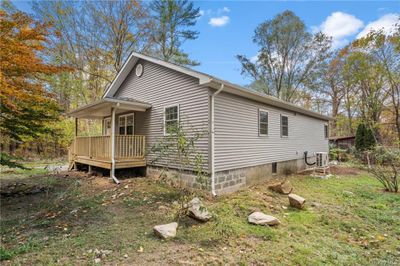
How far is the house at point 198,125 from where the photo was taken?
22.7 ft

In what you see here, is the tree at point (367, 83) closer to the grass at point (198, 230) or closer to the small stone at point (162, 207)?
the grass at point (198, 230)

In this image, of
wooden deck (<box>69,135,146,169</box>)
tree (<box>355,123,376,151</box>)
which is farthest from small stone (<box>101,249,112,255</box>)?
tree (<box>355,123,376,151</box>)

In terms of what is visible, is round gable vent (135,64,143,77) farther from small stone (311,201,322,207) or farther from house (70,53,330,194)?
small stone (311,201,322,207)

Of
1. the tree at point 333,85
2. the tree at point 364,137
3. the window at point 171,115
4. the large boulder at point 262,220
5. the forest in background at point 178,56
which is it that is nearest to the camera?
the large boulder at point 262,220

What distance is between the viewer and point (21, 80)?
7.02 metres

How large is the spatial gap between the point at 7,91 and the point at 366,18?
20963 millimetres

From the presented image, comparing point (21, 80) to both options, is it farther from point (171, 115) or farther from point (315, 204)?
point (315, 204)

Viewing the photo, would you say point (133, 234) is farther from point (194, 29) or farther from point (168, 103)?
point (194, 29)

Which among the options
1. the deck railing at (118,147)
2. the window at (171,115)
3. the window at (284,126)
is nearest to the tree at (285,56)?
the window at (284,126)

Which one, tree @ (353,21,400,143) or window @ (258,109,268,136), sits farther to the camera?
tree @ (353,21,400,143)

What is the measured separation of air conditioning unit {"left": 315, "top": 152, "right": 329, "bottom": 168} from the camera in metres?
11.6

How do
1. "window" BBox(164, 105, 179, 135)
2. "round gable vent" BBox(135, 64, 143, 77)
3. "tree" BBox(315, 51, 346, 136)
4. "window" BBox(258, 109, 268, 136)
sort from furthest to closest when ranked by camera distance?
"tree" BBox(315, 51, 346, 136)
"round gable vent" BBox(135, 64, 143, 77)
"window" BBox(258, 109, 268, 136)
"window" BBox(164, 105, 179, 135)

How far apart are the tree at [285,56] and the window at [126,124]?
665 inches

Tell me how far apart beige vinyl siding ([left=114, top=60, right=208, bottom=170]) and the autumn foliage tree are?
3056 mm
